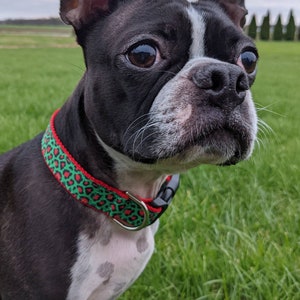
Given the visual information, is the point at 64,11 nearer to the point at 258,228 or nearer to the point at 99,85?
the point at 99,85

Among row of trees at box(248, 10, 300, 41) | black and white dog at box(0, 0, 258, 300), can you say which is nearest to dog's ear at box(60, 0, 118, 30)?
black and white dog at box(0, 0, 258, 300)

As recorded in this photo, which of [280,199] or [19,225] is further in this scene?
[280,199]

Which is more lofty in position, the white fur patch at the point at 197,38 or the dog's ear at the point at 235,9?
the white fur patch at the point at 197,38

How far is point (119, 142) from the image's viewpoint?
1898mm

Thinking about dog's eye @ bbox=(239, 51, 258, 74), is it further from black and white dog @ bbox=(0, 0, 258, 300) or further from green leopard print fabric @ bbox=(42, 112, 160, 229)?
green leopard print fabric @ bbox=(42, 112, 160, 229)

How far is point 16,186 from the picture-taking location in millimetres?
2074

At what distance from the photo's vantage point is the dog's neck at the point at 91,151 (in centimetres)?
200

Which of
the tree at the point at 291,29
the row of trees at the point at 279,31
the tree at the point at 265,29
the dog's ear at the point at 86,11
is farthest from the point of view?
the tree at the point at 291,29

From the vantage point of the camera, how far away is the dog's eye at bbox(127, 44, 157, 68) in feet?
5.95

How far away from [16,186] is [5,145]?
2261mm

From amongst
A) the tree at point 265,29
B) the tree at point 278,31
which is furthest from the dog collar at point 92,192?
the tree at point 278,31

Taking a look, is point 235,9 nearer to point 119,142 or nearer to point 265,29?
point 119,142

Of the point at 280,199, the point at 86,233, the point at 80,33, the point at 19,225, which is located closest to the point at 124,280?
the point at 86,233

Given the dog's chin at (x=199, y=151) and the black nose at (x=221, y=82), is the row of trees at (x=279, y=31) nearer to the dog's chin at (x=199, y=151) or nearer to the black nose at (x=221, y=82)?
the dog's chin at (x=199, y=151)
